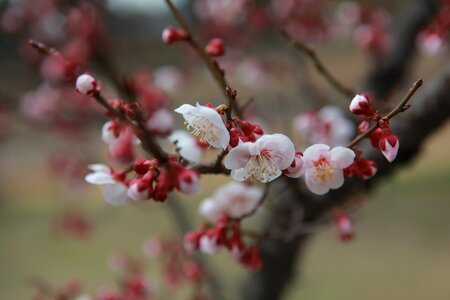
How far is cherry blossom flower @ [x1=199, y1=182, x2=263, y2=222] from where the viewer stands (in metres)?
0.53

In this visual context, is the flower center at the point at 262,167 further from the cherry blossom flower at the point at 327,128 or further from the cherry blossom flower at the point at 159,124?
the cherry blossom flower at the point at 327,128

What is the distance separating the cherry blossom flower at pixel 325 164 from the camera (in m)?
0.36

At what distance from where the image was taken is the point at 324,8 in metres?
1.54

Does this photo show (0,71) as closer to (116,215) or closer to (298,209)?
(116,215)

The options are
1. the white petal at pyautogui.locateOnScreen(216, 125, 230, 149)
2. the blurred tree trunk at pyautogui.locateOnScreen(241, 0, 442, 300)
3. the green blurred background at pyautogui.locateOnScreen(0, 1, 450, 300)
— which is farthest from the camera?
the green blurred background at pyautogui.locateOnScreen(0, 1, 450, 300)

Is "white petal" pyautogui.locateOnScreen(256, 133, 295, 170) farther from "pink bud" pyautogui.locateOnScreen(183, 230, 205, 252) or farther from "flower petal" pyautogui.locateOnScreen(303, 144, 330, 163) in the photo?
"pink bud" pyautogui.locateOnScreen(183, 230, 205, 252)

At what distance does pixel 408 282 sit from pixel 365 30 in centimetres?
92

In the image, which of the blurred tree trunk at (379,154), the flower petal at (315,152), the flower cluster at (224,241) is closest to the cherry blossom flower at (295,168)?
the flower petal at (315,152)

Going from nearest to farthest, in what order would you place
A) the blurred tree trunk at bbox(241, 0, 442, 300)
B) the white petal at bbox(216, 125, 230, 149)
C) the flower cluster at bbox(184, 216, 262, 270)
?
1. the white petal at bbox(216, 125, 230, 149)
2. the flower cluster at bbox(184, 216, 262, 270)
3. the blurred tree trunk at bbox(241, 0, 442, 300)

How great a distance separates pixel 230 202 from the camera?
1.79 ft

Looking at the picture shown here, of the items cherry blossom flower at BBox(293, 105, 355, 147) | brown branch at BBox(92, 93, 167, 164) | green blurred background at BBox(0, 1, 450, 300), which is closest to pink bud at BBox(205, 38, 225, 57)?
brown branch at BBox(92, 93, 167, 164)

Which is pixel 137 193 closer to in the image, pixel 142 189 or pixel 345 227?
pixel 142 189

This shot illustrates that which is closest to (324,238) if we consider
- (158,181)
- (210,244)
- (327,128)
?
(327,128)

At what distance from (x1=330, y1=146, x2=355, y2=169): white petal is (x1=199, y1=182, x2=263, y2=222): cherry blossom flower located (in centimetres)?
18
